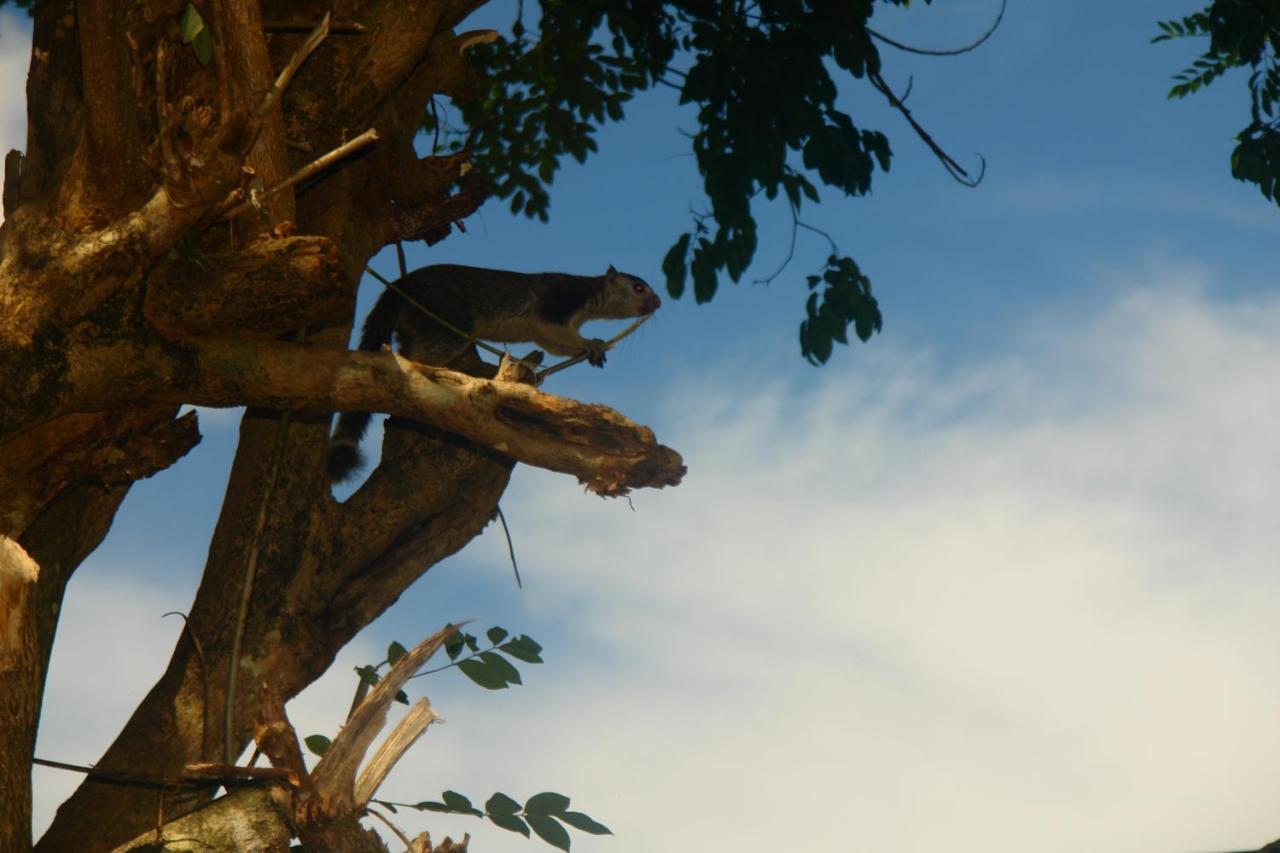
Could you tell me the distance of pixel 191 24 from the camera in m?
4.63

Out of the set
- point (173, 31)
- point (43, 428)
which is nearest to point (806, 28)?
point (173, 31)

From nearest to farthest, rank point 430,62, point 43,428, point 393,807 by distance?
point 393,807, point 43,428, point 430,62

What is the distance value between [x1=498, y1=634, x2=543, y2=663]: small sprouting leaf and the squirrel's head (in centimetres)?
378

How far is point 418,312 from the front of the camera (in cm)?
729

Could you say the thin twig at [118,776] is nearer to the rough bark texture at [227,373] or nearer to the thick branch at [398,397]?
the rough bark texture at [227,373]

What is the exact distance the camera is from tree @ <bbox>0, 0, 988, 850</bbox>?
4.54 meters

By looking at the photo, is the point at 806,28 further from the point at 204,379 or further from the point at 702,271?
the point at 204,379

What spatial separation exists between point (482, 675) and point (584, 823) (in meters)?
0.83

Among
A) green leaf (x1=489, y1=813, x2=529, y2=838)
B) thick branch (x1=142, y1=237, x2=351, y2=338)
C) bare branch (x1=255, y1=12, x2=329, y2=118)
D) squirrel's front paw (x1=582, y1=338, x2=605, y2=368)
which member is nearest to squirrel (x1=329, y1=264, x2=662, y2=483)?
squirrel's front paw (x1=582, y1=338, x2=605, y2=368)

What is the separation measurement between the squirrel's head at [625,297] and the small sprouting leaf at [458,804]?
444 cm

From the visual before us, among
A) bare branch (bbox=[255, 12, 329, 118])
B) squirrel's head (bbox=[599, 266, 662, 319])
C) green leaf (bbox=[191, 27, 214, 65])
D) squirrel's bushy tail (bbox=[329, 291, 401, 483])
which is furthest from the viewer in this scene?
squirrel's head (bbox=[599, 266, 662, 319])

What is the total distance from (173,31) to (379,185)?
1475 mm

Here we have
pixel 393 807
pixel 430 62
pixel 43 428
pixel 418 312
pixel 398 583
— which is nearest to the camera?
pixel 393 807

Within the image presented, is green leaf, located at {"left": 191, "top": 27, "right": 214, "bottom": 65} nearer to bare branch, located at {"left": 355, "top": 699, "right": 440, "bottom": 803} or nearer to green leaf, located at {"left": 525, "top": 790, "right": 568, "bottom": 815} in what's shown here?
bare branch, located at {"left": 355, "top": 699, "right": 440, "bottom": 803}
